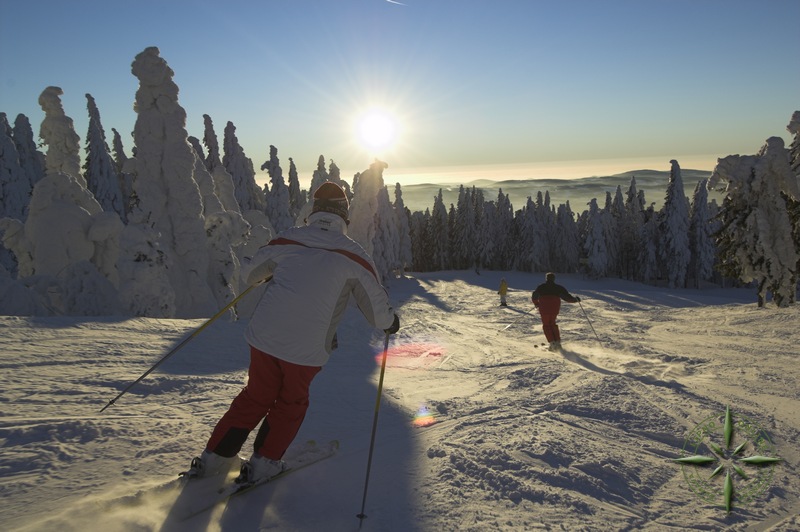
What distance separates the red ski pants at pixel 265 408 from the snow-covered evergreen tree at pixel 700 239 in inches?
2423

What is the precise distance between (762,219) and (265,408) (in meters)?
20.8

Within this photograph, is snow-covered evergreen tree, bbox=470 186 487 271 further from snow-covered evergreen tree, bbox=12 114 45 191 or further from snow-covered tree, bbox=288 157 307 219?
snow-covered evergreen tree, bbox=12 114 45 191

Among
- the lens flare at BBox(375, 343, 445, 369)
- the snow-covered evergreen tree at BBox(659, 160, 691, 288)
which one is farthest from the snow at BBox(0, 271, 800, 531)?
the snow-covered evergreen tree at BBox(659, 160, 691, 288)

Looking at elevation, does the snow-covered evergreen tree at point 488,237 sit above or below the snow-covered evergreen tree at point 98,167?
below

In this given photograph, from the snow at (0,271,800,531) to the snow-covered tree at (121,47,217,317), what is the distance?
1087 cm

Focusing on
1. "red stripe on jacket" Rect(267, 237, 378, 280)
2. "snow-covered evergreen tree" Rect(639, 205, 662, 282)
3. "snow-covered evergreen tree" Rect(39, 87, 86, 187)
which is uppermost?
"snow-covered evergreen tree" Rect(39, 87, 86, 187)

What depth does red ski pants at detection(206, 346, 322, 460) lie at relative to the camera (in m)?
3.03

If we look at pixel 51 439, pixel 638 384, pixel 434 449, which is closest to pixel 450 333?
pixel 638 384

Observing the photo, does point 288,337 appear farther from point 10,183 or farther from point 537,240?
point 537,240

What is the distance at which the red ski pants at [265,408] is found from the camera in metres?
3.03

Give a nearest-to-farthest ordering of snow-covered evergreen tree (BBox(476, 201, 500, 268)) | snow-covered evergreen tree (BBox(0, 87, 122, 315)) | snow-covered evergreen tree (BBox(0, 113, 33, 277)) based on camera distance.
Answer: snow-covered evergreen tree (BBox(0, 87, 122, 315))
snow-covered evergreen tree (BBox(0, 113, 33, 277))
snow-covered evergreen tree (BBox(476, 201, 500, 268))

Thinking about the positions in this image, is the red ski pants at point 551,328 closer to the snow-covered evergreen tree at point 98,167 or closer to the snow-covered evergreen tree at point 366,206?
the snow-covered evergreen tree at point 366,206

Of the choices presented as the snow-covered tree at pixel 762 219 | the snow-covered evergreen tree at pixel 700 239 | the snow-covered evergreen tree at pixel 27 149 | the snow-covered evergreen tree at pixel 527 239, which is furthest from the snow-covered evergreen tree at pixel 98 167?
the snow-covered evergreen tree at pixel 700 239

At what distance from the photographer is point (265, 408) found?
3070mm
